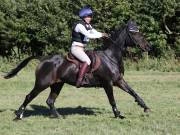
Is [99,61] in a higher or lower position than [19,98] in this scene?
higher

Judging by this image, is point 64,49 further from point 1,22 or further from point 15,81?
point 15,81

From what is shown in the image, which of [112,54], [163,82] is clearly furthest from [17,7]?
[112,54]

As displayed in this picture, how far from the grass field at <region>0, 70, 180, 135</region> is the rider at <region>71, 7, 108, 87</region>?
113 centimetres

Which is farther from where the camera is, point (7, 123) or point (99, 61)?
point (99, 61)

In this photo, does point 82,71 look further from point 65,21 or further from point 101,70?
point 65,21

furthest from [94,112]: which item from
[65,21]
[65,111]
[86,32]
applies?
[65,21]

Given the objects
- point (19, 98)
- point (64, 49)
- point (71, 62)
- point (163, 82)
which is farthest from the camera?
point (64, 49)

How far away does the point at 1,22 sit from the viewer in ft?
95.2

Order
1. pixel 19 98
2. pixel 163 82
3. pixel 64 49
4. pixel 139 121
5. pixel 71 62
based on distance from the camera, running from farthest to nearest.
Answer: pixel 64 49 → pixel 163 82 → pixel 19 98 → pixel 71 62 → pixel 139 121

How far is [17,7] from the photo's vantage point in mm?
29578

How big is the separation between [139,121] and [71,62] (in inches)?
81.6

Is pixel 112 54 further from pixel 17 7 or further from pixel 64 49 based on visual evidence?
pixel 17 7

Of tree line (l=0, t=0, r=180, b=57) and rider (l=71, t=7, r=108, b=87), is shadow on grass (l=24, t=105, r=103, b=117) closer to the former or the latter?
rider (l=71, t=7, r=108, b=87)

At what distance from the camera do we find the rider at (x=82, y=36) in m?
10.8
